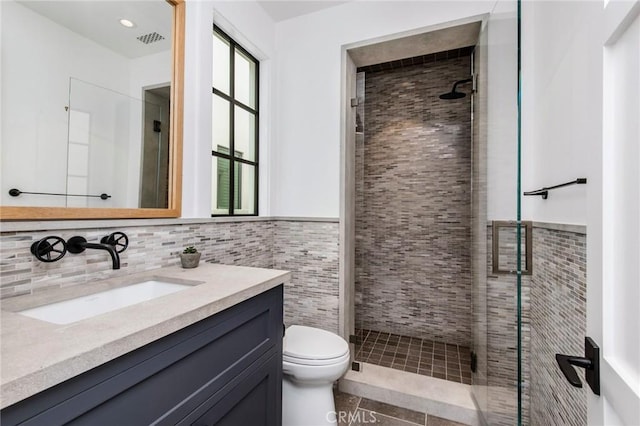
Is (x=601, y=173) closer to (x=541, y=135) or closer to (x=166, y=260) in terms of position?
(x=541, y=135)

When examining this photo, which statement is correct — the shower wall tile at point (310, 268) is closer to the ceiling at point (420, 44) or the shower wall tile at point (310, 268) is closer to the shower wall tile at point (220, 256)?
the shower wall tile at point (220, 256)

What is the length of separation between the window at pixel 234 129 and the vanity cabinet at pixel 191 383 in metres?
0.91

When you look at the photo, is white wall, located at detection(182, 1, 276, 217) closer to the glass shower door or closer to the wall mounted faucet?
the wall mounted faucet

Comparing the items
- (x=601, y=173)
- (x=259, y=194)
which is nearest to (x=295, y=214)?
(x=259, y=194)

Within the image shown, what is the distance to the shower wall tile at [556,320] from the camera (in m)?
1.02

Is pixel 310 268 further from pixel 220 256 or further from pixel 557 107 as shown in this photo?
pixel 557 107

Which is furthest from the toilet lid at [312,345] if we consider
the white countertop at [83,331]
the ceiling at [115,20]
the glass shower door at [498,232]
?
the ceiling at [115,20]

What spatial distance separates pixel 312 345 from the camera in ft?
5.17

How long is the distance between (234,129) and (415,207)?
5.35 feet

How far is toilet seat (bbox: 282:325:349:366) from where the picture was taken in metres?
1.46

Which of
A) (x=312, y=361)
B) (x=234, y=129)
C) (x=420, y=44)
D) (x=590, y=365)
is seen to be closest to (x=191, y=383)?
(x=312, y=361)

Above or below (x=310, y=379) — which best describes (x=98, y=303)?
above

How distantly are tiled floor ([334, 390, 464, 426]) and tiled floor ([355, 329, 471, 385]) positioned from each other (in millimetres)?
330

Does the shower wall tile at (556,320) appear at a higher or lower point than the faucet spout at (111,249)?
lower
